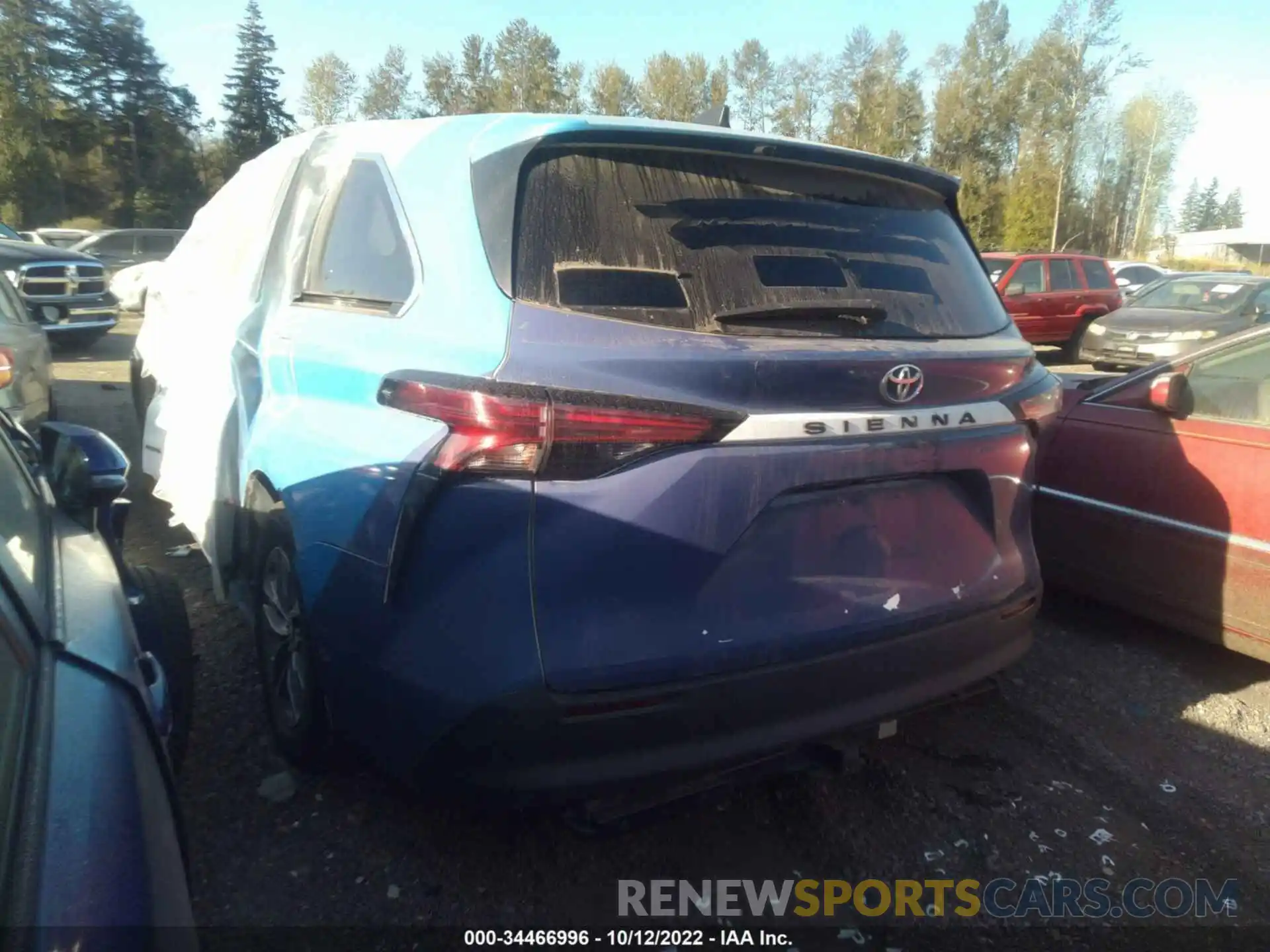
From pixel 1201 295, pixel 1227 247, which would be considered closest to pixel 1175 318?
pixel 1201 295

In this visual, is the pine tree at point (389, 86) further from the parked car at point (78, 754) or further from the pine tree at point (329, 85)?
the parked car at point (78, 754)

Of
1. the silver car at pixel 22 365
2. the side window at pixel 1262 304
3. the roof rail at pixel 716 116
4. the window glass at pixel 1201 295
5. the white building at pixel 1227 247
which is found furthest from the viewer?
the white building at pixel 1227 247

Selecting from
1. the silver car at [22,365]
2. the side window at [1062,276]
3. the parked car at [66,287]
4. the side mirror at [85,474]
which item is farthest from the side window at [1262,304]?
the parked car at [66,287]

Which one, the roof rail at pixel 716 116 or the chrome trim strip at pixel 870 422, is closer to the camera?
the chrome trim strip at pixel 870 422

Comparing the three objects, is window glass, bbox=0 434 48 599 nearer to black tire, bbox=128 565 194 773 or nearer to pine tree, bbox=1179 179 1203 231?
black tire, bbox=128 565 194 773

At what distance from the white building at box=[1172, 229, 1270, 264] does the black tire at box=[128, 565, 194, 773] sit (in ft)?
249

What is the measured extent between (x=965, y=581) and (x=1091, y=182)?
6252 cm

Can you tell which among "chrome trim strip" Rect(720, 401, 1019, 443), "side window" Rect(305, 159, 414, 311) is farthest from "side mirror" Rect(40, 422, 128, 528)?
"chrome trim strip" Rect(720, 401, 1019, 443)

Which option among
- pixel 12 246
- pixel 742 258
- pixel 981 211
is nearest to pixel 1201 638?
pixel 742 258

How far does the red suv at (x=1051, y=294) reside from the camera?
Answer: 1603cm

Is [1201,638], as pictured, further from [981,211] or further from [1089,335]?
[981,211]

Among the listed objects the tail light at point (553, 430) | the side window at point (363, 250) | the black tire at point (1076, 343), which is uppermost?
the side window at point (363, 250)

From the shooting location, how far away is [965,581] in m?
2.57

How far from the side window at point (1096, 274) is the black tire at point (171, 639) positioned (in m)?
16.8
